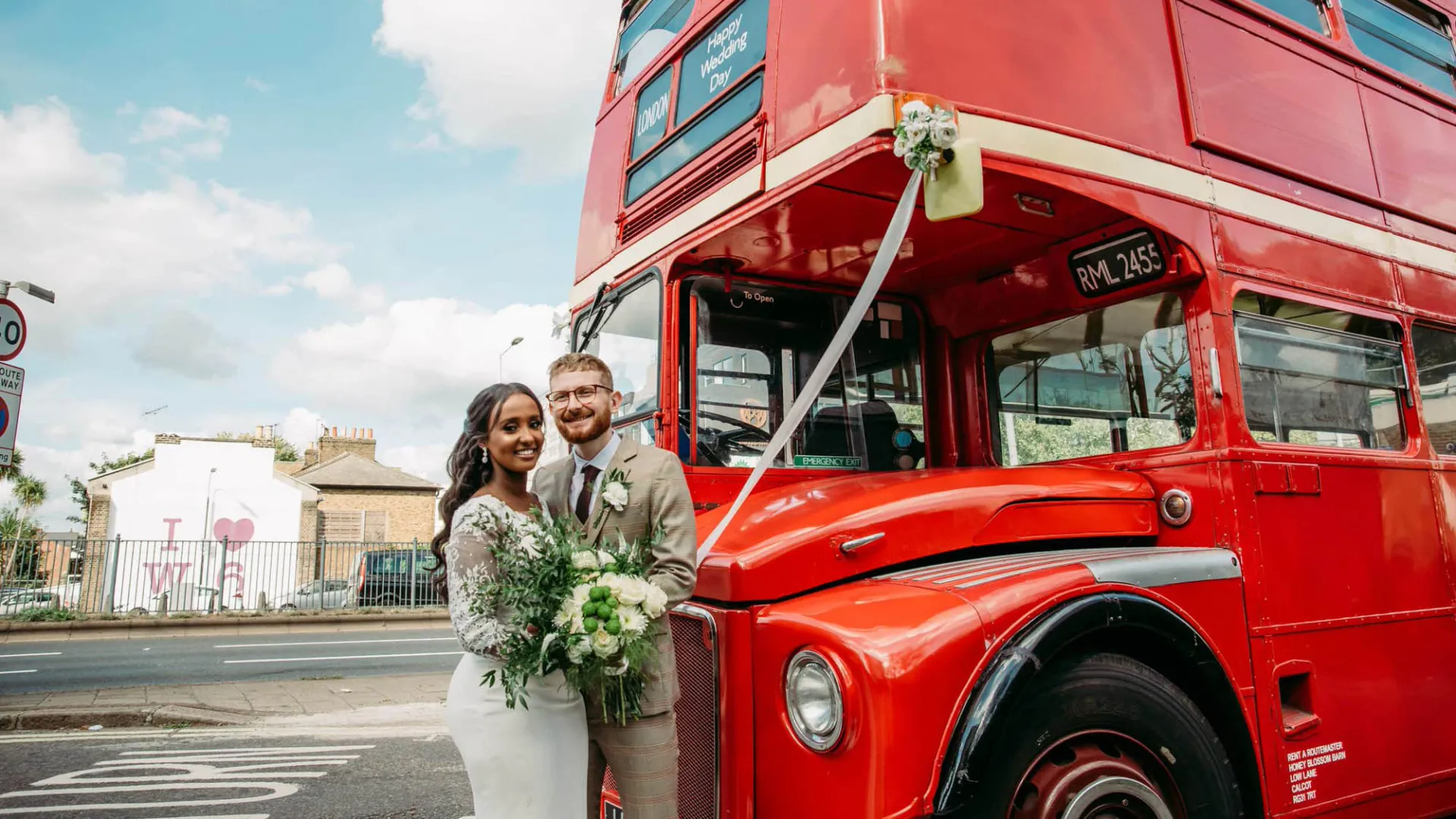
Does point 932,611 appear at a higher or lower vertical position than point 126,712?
higher

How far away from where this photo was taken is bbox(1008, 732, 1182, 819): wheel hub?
7.61 ft

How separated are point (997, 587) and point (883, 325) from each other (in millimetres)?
1877

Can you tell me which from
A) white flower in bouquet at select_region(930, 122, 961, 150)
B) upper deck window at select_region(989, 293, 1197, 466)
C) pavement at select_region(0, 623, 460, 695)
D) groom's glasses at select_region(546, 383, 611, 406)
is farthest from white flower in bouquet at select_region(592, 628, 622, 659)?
pavement at select_region(0, 623, 460, 695)

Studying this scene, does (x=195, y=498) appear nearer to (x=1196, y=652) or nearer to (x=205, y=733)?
(x=205, y=733)

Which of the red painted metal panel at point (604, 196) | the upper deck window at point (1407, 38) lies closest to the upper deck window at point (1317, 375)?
the upper deck window at point (1407, 38)

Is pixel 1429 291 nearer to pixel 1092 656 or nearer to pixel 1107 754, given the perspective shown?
pixel 1092 656

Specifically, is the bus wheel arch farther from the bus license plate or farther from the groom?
the bus license plate

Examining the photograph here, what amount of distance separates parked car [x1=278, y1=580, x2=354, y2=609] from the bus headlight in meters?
19.3

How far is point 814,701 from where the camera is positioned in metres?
2.29

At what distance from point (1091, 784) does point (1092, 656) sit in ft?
1.16

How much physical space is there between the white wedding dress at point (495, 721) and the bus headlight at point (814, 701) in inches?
23.6

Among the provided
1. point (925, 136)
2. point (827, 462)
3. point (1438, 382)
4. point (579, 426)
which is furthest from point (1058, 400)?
point (579, 426)

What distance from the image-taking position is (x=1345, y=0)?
171 inches

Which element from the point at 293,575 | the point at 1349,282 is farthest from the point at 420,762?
the point at 293,575
